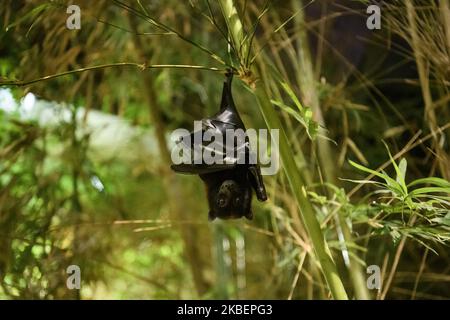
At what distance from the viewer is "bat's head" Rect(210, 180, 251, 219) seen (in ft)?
2.57

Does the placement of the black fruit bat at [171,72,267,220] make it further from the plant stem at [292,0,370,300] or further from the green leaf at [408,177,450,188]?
the plant stem at [292,0,370,300]

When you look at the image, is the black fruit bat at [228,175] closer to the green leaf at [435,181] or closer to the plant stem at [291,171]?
the plant stem at [291,171]

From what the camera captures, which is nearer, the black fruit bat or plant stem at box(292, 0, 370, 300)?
the black fruit bat

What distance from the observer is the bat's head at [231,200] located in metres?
0.78

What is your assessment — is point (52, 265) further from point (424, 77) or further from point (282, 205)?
point (424, 77)

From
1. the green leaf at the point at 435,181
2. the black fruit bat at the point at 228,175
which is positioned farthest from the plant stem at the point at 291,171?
the green leaf at the point at 435,181

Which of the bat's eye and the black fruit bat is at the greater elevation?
the black fruit bat

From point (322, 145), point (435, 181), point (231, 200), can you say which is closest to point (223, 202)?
point (231, 200)

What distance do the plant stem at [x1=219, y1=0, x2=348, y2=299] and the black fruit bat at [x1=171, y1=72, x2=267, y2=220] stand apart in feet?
0.14

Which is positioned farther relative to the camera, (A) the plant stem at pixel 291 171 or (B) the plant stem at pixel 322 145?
(B) the plant stem at pixel 322 145

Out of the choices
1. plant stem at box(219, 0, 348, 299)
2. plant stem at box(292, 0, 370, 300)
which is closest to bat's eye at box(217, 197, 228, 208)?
plant stem at box(219, 0, 348, 299)

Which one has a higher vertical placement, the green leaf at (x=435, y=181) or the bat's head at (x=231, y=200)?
the green leaf at (x=435, y=181)

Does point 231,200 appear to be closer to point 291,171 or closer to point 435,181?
point 291,171
